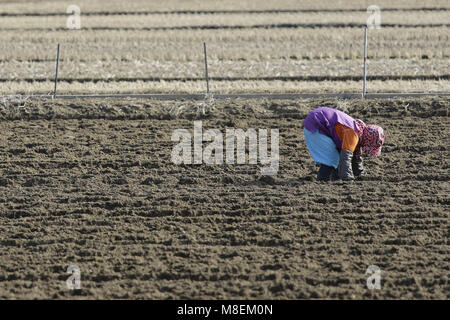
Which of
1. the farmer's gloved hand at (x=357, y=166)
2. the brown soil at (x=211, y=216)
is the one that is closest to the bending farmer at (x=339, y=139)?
the farmer's gloved hand at (x=357, y=166)

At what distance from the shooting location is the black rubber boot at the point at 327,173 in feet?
33.3

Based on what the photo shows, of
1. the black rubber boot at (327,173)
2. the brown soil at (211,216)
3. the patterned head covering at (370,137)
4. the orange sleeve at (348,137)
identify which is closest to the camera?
the brown soil at (211,216)

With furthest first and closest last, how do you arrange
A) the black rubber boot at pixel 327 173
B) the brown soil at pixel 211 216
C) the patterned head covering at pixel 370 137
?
the black rubber boot at pixel 327 173 < the patterned head covering at pixel 370 137 < the brown soil at pixel 211 216

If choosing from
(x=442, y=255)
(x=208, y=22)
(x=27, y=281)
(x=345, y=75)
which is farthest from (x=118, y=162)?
(x=208, y=22)

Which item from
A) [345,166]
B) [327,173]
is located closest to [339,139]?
[345,166]

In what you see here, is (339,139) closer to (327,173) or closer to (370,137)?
(370,137)

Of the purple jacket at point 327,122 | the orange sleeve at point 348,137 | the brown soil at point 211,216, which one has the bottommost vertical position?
the brown soil at point 211,216

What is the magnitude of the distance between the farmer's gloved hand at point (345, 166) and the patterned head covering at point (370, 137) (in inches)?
10.2

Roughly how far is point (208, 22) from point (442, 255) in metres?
25.0

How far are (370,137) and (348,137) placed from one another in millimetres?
346

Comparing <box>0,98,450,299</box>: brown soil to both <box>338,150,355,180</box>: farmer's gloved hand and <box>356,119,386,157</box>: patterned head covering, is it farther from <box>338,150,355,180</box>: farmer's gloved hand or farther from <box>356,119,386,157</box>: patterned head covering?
<box>356,119,386,157</box>: patterned head covering

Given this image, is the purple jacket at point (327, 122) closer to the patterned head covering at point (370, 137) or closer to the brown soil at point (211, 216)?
the patterned head covering at point (370, 137)

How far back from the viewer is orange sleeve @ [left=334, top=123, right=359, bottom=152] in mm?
9680

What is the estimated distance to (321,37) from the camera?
86.9 ft
